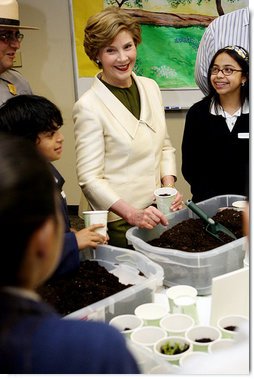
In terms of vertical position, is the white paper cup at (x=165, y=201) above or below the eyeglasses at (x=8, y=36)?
below

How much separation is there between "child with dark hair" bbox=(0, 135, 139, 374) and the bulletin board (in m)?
2.36

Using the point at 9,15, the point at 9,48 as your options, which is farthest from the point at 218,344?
the point at 9,15

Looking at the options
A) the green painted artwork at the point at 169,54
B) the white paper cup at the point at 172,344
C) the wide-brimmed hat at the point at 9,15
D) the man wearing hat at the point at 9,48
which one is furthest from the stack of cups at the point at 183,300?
the green painted artwork at the point at 169,54

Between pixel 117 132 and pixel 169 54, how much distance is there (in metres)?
1.49

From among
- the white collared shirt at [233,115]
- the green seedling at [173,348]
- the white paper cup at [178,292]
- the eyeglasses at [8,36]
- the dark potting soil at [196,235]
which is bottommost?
the green seedling at [173,348]

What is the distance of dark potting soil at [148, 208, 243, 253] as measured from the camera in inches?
46.4

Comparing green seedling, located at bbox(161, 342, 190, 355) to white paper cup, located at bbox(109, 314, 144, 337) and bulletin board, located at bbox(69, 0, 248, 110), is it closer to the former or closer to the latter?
white paper cup, located at bbox(109, 314, 144, 337)

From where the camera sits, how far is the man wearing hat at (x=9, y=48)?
1.68 metres

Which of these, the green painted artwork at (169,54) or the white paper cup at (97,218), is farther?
the green painted artwork at (169,54)

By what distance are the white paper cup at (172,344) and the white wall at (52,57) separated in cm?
201

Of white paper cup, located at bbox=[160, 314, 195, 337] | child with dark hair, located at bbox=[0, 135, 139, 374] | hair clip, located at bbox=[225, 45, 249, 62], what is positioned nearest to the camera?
child with dark hair, located at bbox=[0, 135, 139, 374]

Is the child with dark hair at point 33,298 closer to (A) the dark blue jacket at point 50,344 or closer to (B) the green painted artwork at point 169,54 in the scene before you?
(A) the dark blue jacket at point 50,344

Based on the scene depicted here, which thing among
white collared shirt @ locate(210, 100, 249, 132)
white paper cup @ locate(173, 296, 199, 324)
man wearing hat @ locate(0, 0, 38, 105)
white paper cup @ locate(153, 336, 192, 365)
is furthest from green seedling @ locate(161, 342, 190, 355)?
man wearing hat @ locate(0, 0, 38, 105)

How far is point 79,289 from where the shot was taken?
103cm
